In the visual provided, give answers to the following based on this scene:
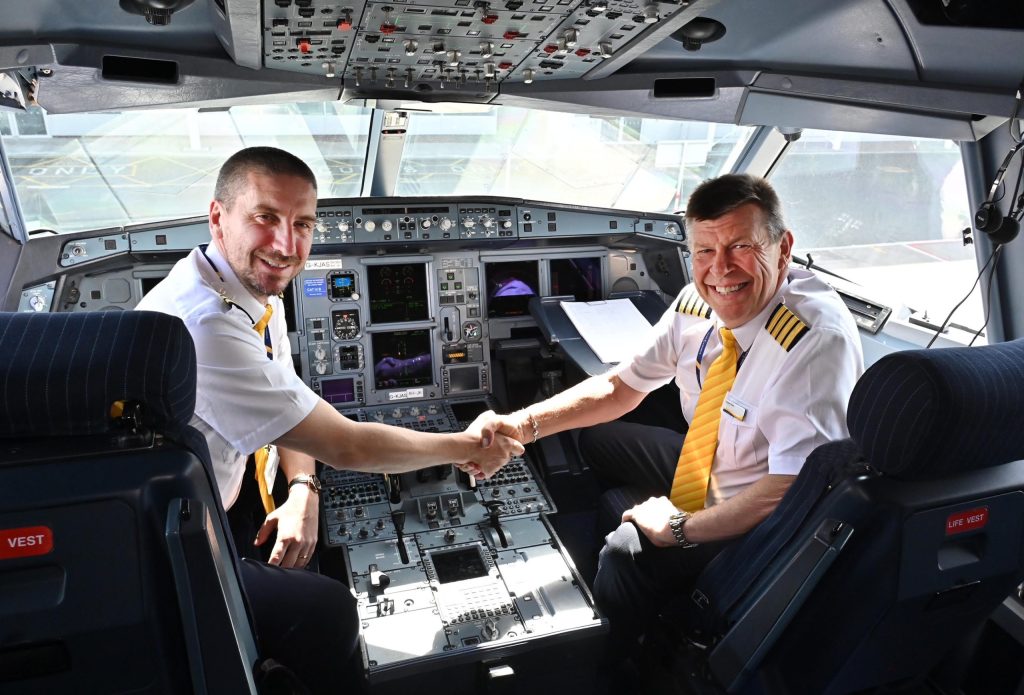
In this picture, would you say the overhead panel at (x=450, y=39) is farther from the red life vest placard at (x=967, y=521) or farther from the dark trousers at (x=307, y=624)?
the dark trousers at (x=307, y=624)

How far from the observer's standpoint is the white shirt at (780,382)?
1937 mm

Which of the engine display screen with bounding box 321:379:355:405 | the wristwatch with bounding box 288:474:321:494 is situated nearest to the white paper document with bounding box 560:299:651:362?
the engine display screen with bounding box 321:379:355:405

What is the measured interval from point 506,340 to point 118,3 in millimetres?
2396

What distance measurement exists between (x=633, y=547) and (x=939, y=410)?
1068 mm

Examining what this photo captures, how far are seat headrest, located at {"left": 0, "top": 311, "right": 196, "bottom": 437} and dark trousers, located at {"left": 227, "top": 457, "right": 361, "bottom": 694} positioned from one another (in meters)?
0.82

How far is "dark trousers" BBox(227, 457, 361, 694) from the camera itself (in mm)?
1908

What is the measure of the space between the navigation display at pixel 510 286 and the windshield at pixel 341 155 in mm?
355

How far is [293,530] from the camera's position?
2318 millimetres

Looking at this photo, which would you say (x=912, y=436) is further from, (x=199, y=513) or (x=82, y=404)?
(x=82, y=404)

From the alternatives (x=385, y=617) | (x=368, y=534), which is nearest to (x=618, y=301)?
(x=368, y=534)

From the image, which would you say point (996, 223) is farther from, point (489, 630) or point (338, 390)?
point (338, 390)

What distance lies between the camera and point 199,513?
120 cm

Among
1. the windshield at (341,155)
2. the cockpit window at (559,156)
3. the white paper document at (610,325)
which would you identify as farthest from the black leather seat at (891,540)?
the cockpit window at (559,156)

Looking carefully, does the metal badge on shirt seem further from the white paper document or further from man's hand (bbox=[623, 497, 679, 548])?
the white paper document
